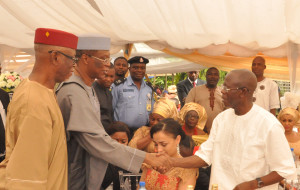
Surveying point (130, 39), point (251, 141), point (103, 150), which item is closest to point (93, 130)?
point (103, 150)

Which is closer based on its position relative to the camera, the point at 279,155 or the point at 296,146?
the point at 279,155

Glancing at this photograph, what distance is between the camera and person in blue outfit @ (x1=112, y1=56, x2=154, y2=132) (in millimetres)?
6129

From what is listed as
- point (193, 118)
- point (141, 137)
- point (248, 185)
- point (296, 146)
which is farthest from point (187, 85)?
point (248, 185)

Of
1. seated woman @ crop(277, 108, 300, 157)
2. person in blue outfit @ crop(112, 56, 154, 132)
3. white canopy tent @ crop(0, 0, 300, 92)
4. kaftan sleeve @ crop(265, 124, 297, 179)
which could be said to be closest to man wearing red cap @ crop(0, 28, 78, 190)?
kaftan sleeve @ crop(265, 124, 297, 179)

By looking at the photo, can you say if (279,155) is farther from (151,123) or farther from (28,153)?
(151,123)

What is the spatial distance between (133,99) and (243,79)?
3.12 metres

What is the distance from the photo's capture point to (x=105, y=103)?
5.75 m

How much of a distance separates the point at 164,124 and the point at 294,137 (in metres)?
2.60

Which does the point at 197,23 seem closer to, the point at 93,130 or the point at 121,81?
the point at 121,81

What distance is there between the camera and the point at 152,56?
10.8 metres

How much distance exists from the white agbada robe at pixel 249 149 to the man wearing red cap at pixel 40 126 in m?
1.17

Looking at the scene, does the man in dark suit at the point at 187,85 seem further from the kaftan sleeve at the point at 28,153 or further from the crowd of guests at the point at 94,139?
the kaftan sleeve at the point at 28,153

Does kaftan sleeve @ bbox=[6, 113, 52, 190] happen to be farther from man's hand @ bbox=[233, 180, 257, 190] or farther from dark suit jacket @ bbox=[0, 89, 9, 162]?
dark suit jacket @ bbox=[0, 89, 9, 162]

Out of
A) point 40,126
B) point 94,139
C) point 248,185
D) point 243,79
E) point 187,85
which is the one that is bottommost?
point 248,185
